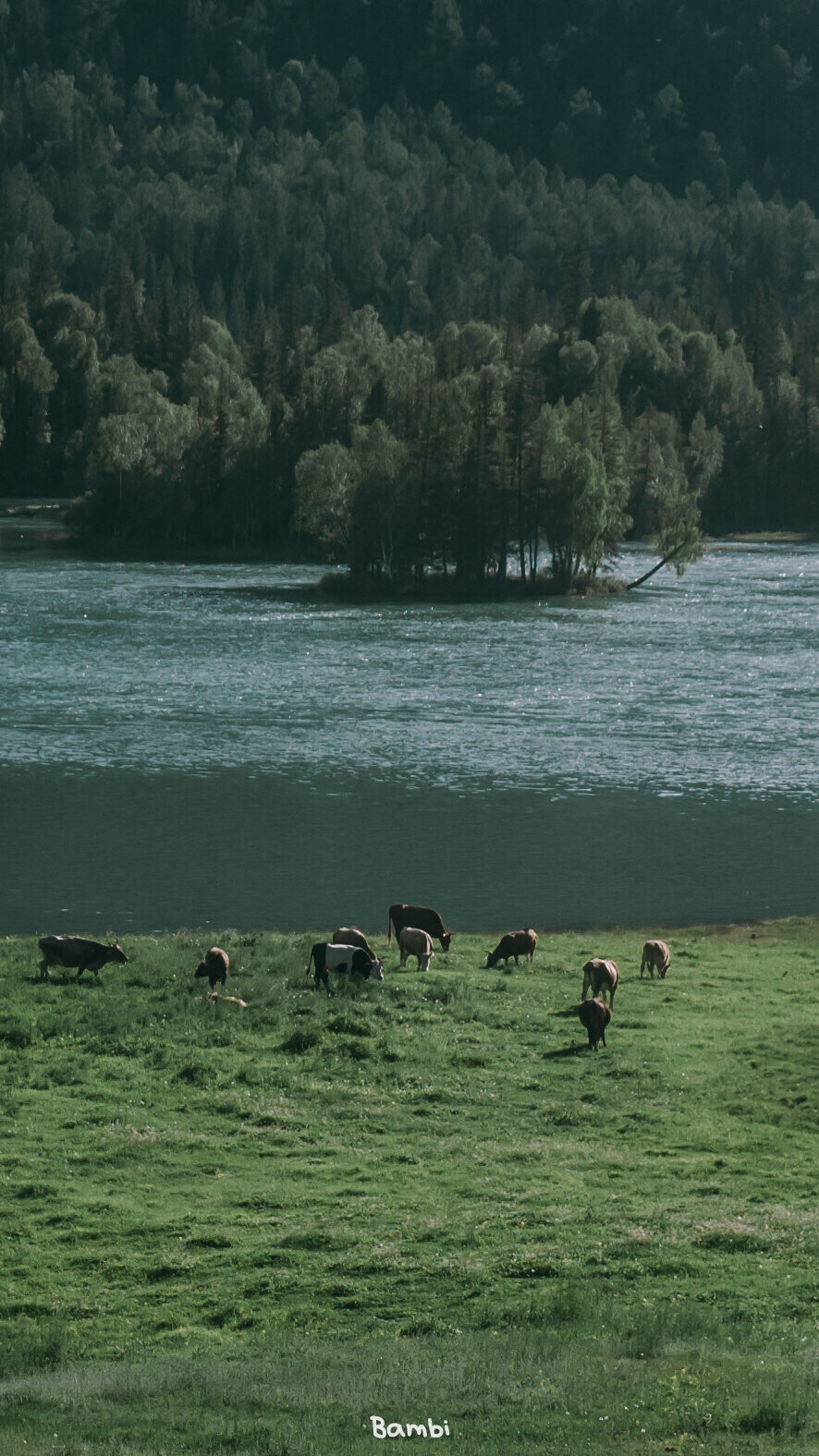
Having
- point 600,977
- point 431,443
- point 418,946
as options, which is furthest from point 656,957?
point 431,443

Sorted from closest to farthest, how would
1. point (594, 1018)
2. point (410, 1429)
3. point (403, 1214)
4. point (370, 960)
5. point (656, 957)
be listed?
point (410, 1429)
point (403, 1214)
point (594, 1018)
point (370, 960)
point (656, 957)

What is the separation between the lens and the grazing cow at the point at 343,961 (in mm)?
28875

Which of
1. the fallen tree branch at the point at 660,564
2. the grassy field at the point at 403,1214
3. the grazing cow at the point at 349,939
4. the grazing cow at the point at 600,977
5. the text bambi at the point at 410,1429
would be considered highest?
the fallen tree branch at the point at 660,564

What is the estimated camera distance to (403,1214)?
18922mm

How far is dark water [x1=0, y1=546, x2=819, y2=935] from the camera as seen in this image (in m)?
39.8

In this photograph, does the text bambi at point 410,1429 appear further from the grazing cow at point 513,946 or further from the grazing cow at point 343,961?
the grazing cow at point 513,946

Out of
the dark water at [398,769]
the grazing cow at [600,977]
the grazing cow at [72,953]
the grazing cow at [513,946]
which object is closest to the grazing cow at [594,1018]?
the grazing cow at [600,977]

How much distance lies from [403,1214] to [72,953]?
11844 mm

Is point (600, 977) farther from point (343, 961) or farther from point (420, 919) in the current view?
point (420, 919)

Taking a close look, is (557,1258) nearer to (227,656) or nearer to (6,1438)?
(6,1438)

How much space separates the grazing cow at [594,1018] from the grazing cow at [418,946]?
201 inches

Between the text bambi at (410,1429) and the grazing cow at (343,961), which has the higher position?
the grazing cow at (343,961)

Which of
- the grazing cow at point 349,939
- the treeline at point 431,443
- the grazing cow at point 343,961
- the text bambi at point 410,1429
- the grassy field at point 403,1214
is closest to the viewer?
the text bambi at point 410,1429

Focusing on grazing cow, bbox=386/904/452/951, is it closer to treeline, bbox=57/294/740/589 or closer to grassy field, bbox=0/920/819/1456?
grassy field, bbox=0/920/819/1456
